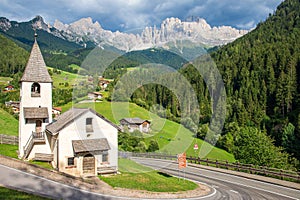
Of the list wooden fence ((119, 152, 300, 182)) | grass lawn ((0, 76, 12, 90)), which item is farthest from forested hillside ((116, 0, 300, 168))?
grass lawn ((0, 76, 12, 90))

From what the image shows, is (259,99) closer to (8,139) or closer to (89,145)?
(8,139)

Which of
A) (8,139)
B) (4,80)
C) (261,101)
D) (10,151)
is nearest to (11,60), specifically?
(4,80)

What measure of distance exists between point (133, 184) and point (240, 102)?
264 ft

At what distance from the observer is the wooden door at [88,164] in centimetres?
2206

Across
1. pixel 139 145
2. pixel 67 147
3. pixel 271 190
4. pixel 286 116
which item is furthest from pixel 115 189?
pixel 286 116

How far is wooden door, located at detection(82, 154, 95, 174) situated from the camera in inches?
869

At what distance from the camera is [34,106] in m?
25.4

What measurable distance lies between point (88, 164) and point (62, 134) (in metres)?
3.16

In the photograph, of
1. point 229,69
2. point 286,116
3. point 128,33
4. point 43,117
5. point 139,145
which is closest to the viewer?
point 128,33

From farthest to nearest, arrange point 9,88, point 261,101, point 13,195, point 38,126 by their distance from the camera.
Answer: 1. point 9,88
2. point 261,101
3. point 38,126
4. point 13,195

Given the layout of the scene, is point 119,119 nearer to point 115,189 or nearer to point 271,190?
point 115,189

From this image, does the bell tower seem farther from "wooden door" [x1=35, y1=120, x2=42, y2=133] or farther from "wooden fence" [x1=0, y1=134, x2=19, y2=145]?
"wooden fence" [x1=0, y1=134, x2=19, y2=145]

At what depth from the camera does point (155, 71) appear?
53.1 feet

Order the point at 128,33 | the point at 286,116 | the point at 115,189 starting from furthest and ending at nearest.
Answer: the point at 286,116 < the point at 115,189 < the point at 128,33
